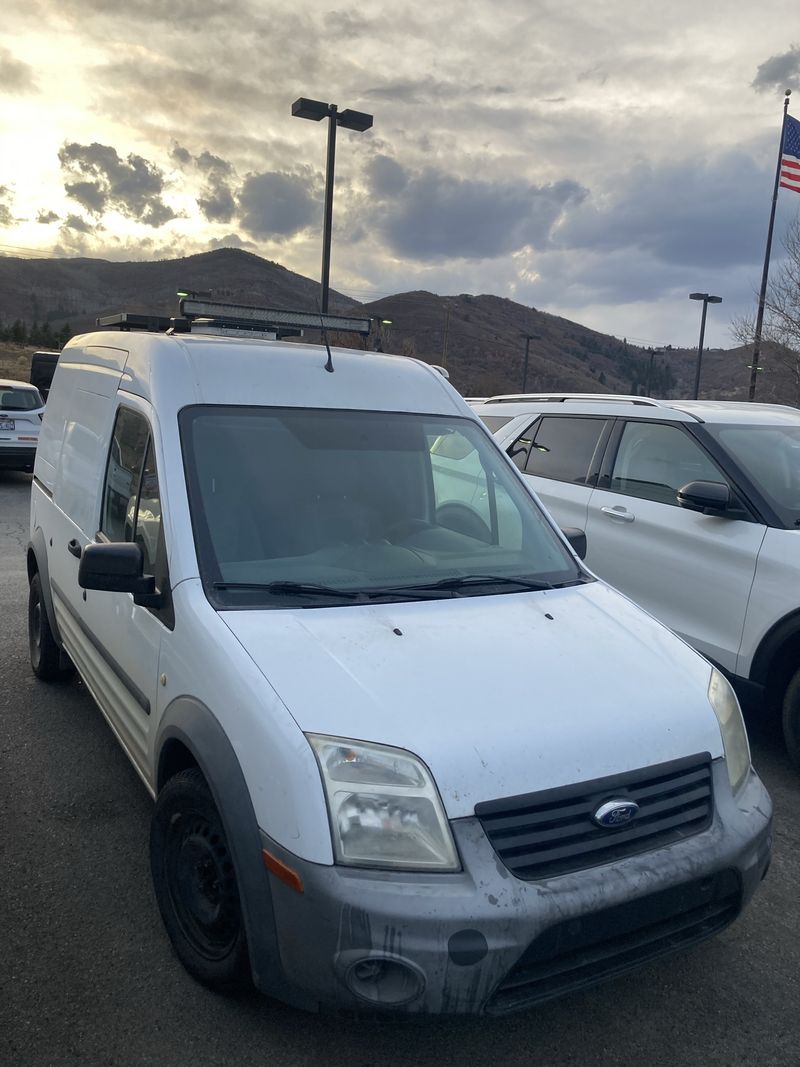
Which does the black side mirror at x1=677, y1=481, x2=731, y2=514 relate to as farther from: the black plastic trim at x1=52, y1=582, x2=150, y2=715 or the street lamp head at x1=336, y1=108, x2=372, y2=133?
the street lamp head at x1=336, y1=108, x2=372, y2=133

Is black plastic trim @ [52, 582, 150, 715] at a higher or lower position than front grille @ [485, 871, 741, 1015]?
higher

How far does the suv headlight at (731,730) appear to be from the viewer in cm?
268

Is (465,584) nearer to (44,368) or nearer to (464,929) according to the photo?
(464,929)

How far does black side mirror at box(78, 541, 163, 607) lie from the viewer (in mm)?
2895

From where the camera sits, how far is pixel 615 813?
233cm

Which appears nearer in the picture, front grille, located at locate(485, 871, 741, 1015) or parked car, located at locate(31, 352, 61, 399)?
front grille, located at locate(485, 871, 741, 1015)

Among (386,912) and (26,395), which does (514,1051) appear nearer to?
(386,912)

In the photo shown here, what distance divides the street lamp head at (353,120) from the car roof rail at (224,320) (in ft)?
36.7

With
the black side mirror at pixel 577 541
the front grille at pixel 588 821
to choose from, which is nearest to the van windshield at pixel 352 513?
the black side mirror at pixel 577 541

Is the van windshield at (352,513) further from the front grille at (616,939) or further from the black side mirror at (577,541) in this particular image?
the front grille at (616,939)

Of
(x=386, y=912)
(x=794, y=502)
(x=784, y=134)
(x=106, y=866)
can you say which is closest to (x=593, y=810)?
(x=386, y=912)

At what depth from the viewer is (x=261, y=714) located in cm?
234

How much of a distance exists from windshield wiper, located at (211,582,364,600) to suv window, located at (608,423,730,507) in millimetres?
2962

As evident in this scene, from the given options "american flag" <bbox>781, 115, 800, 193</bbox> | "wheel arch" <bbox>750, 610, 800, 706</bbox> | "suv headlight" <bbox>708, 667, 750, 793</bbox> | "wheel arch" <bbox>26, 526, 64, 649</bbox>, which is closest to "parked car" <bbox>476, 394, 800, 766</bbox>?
"wheel arch" <bbox>750, 610, 800, 706</bbox>
